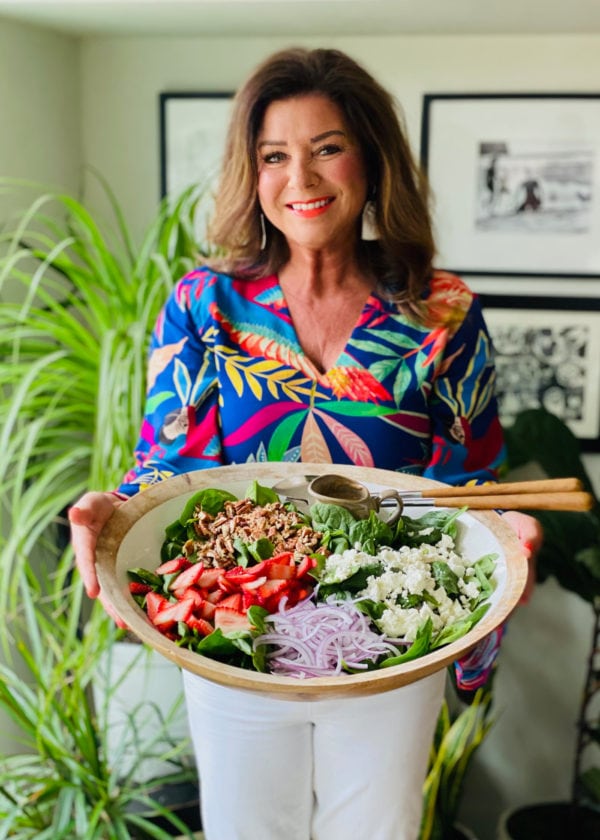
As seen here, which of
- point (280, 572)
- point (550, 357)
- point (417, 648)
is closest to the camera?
point (417, 648)

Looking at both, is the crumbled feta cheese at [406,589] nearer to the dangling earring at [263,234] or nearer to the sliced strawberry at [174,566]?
the sliced strawberry at [174,566]

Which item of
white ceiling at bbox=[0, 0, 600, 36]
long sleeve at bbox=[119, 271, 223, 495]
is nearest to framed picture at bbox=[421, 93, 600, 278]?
white ceiling at bbox=[0, 0, 600, 36]

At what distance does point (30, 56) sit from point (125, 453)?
0.98 metres

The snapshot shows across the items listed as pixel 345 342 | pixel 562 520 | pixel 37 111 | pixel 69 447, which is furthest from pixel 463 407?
pixel 37 111

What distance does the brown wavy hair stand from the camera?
1.29 m

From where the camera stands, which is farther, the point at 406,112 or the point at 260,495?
the point at 406,112

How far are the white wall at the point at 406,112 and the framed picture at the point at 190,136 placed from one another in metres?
0.04

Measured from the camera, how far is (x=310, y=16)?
5.90 feet

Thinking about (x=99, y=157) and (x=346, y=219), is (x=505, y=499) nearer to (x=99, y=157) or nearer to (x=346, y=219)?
(x=346, y=219)

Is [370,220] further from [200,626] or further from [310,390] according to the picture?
[200,626]

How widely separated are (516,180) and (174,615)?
147cm

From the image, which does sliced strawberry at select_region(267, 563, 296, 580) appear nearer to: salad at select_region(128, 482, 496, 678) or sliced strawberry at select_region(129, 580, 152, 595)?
salad at select_region(128, 482, 496, 678)

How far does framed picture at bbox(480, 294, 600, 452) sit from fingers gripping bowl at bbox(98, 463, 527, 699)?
3.32 ft

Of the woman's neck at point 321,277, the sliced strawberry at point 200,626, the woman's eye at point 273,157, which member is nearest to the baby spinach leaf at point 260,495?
the sliced strawberry at point 200,626
